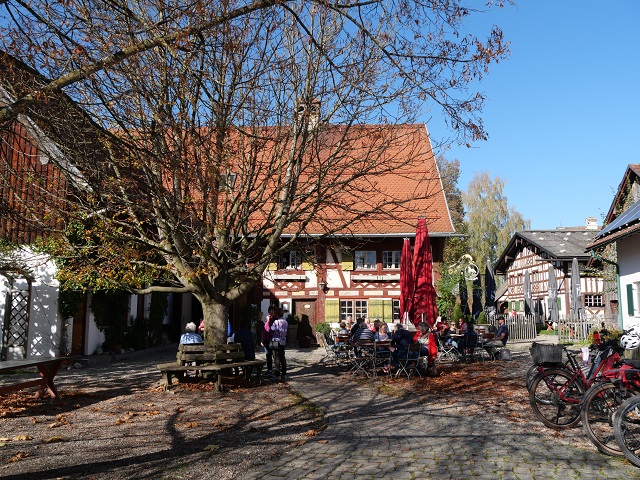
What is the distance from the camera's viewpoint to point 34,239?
16.9 m

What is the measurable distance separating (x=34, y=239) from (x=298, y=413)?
11.4 meters

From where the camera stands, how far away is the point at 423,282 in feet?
55.1

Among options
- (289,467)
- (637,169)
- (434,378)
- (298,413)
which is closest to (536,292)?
(637,169)

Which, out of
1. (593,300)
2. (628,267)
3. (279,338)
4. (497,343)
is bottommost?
(497,343)

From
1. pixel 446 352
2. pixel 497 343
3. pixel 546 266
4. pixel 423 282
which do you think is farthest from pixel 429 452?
pixel 546 266

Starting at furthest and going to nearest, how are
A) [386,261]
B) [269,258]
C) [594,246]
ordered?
[386,261], [594,246], [269,258]

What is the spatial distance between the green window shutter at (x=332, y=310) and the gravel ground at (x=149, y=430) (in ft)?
49.2

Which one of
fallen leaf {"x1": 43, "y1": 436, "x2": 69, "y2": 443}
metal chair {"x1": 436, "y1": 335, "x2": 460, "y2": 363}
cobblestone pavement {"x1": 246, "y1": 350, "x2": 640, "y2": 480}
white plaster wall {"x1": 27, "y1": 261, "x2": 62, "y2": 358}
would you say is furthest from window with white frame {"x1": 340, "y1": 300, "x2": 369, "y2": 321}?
fallen leaf {"x1": 43, "y1": 436, "x2": 69, "y2": 443}

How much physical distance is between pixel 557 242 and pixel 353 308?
53.4 ft

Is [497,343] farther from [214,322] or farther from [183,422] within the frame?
[183,422]

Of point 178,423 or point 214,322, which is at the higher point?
point 214,322

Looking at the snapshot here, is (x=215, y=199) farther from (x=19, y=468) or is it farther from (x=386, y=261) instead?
(x=386, y=261)

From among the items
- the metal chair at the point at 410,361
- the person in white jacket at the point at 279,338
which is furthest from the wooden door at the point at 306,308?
the metal chair at the point at 410,361

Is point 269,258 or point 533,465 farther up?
point 269,258
